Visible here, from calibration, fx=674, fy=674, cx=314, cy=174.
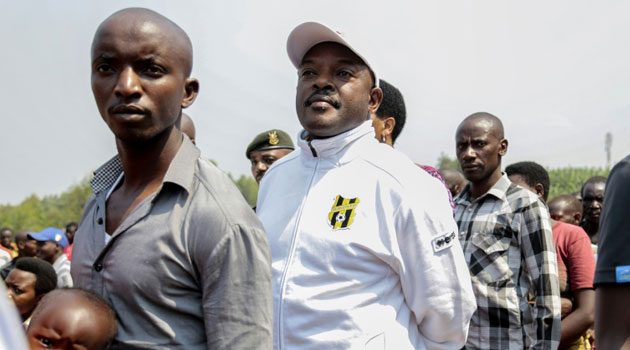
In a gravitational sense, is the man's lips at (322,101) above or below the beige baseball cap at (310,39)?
below

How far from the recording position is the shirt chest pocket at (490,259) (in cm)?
430

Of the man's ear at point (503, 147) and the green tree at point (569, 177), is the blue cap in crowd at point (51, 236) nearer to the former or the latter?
the man's ear at point (503, 147)

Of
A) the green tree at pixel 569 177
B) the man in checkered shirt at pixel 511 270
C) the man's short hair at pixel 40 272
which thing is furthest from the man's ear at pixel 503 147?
the green tree at pixel 569 177

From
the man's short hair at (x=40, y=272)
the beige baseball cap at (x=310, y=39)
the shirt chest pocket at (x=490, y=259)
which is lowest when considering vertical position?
the man's short hair at (x=40, y=272)

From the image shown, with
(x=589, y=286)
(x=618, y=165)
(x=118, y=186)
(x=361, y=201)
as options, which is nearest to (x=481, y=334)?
(x=589, y=286)

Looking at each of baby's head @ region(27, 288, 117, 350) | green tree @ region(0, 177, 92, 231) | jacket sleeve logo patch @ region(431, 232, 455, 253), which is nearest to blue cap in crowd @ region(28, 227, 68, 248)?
jacket sleeve logo patch @ region(431, 232, 455, 253)

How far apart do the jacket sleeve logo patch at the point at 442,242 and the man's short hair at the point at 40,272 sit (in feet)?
14.2

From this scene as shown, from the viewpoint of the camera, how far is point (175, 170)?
6.30 ft

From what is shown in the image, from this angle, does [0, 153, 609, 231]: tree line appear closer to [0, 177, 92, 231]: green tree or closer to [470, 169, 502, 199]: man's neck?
[0, 177, 92, 231]: green tree

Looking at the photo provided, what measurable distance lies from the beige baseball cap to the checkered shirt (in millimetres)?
1708

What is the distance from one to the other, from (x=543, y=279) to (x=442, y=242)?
171cm

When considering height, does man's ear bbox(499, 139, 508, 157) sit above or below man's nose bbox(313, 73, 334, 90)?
below

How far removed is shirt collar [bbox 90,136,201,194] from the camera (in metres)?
1.89

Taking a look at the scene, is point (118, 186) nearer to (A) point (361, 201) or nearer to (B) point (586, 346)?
(A) point (361, 201)
